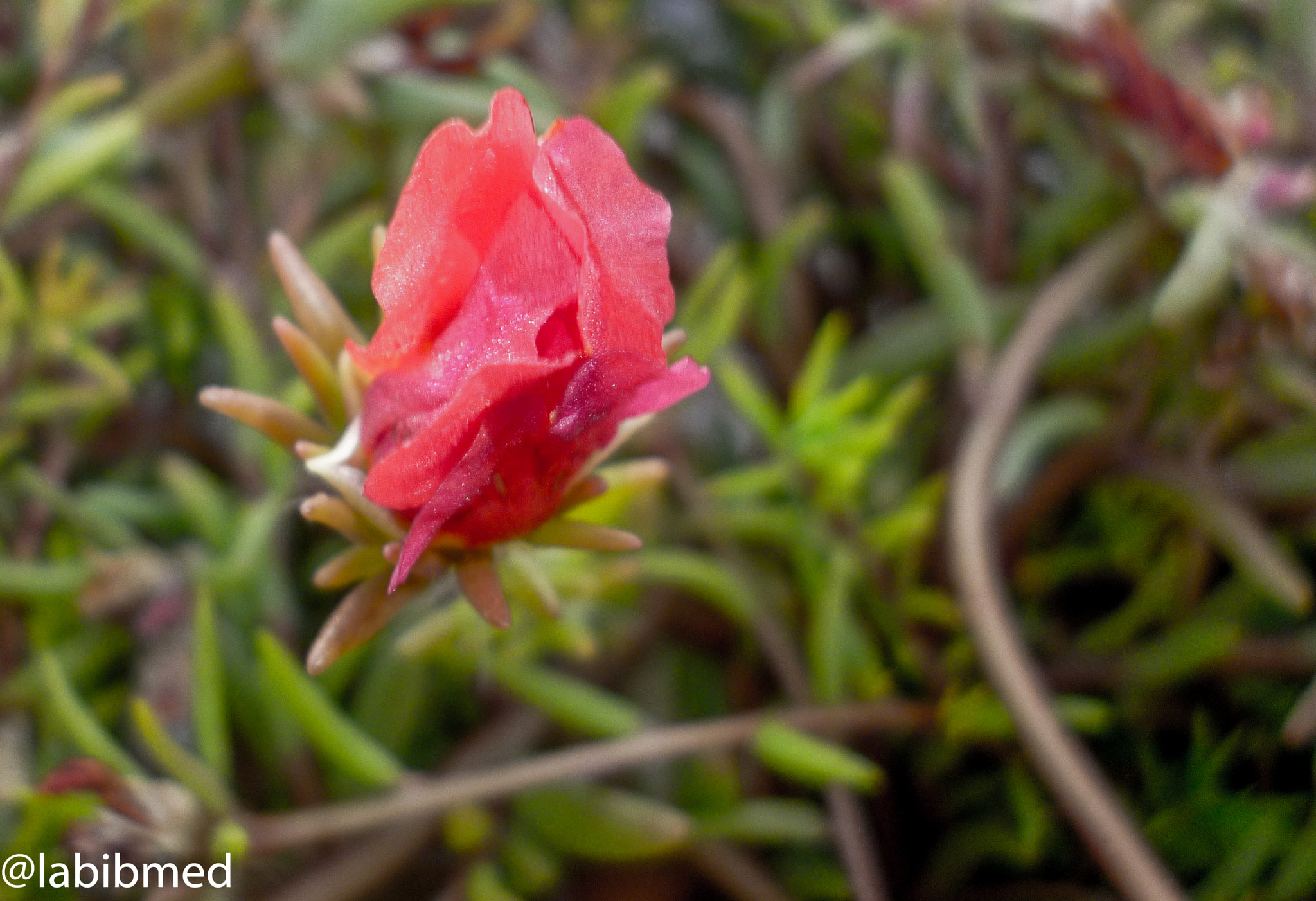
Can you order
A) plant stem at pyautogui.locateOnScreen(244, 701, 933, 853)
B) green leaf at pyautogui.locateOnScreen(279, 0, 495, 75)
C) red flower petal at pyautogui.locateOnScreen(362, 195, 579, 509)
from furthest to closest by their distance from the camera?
green leaf at pyautogui.locateOnScreen(279, 0, 495, 75) < plant stem at pyautogui.locateOnScreen(244, 701, 933, 853) < red flower petal at pyautogui.locateOnScreen(362, 195, 579, 509)

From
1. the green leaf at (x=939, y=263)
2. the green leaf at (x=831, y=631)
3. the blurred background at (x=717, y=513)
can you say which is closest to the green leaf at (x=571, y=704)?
the blurred background at (x=717, y=513)

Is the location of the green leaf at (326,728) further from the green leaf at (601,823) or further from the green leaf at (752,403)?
the green leaf at (752,403)

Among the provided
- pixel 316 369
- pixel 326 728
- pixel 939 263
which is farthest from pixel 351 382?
pixel 939 263

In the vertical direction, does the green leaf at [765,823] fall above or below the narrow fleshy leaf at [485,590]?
below

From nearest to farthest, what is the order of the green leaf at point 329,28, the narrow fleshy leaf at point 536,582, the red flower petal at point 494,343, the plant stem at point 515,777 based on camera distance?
the red flower petal at point 494,343, the narrow fleshy leaf at point 536,582, the plant stem at point 515,777, the green leaf at point 329,28

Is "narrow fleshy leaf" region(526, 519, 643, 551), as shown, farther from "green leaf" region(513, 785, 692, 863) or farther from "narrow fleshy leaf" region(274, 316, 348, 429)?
"green leaf" region(513, 785, 692, 863)

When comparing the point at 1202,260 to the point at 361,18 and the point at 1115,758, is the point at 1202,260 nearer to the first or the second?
the point at 1115,758

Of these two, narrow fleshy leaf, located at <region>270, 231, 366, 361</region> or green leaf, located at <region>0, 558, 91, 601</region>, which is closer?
narrow fleshy leaf, located at <region>270, 231, 366, 361</region>

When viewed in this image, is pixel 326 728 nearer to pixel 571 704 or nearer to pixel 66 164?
pixel 571 704

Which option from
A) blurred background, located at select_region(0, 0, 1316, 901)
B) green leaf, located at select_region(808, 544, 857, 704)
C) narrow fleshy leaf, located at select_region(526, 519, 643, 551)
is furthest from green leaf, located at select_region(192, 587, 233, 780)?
green leaf, located at select_region(808, 544, 857, 704)
